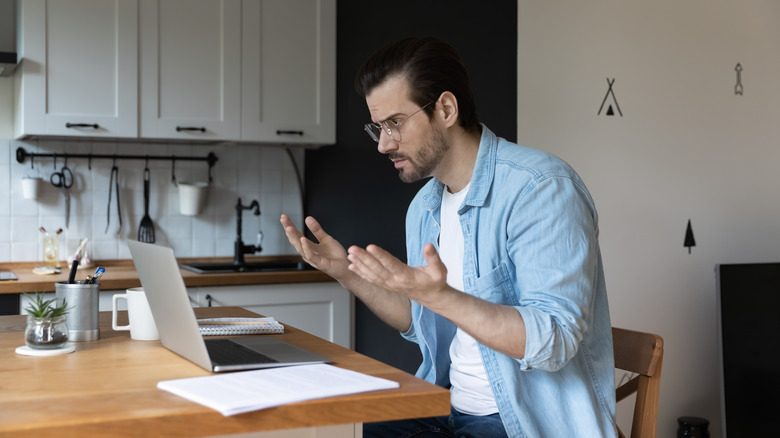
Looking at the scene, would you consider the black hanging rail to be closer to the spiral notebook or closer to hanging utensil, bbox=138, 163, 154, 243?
hanging utensil, bbox=138, 163, 154, 243

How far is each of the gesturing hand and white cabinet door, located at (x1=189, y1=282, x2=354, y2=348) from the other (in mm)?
2074

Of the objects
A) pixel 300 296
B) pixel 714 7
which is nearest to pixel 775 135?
pixel 714 7

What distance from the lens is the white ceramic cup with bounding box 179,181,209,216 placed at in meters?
3.74

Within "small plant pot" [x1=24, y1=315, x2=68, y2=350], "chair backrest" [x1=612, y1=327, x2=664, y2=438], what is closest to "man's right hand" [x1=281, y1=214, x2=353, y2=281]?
"small plant pot" [x1=24, y1=315, x2=68, y2=350]

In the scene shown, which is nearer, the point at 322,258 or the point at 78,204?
the point at 322,258

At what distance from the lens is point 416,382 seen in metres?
1.29

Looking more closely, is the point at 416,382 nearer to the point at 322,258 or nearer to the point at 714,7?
the point at 322,258

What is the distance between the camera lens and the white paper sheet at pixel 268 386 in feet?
3.65

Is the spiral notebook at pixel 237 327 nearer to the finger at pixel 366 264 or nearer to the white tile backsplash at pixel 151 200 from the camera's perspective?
the finger at pixel 366 264

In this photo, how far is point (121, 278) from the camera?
3127mm

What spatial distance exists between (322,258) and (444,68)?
20.3 inches

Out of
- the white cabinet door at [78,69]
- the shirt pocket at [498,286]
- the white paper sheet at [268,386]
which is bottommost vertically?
the white paper sheet at [268,386]

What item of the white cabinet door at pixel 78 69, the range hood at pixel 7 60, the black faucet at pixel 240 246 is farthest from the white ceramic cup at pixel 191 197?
the range hood at pixel 7 60

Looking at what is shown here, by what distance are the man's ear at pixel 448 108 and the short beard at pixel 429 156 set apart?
0.03 m
